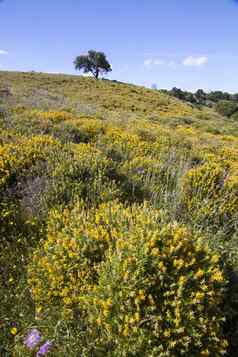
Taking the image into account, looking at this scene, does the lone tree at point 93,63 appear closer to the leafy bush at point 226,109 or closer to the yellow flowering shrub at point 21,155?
the leafy bush at point 226,109

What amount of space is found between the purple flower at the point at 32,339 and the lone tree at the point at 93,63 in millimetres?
52094

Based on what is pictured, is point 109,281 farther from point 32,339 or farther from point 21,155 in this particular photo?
point 21,155

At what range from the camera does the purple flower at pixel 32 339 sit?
2.07m

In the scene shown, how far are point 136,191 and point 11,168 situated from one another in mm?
1548

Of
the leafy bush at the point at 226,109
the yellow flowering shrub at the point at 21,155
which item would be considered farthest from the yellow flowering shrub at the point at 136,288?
the leafy bush at the point at 226,109

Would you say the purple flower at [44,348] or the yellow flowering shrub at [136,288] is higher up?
the yellow flowering shrub at [136,288]

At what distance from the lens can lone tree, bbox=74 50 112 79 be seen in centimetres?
5100

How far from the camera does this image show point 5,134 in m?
5.47

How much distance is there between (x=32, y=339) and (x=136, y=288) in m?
0.74

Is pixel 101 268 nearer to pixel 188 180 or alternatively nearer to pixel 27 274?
pixel 27 274

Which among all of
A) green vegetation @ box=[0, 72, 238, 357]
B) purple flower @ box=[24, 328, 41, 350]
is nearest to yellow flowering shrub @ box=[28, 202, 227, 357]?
green vegetation @ box=[0, 72, 238, 357]

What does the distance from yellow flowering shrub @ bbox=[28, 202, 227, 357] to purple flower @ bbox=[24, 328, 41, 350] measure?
6.0 inches

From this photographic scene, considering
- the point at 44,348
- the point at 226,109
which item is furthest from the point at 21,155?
the point at 226,109

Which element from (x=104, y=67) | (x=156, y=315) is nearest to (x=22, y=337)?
(x=156, y=315)
